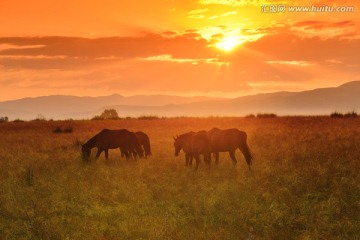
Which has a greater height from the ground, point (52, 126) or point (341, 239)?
point (52, 126)

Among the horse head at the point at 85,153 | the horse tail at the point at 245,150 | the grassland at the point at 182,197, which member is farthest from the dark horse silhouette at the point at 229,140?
the horse head at the point at 85,153

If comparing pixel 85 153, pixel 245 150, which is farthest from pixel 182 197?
pixel 85 153

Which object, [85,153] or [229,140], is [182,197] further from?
[85,153]

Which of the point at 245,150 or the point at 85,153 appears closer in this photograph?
the point at 245,150

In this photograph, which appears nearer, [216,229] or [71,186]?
[216,229]

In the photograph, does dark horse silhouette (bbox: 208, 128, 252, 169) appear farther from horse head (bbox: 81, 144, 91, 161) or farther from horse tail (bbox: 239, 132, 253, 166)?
horse head (bbox: 81, 144, 91, 161)

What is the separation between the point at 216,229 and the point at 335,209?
11.0 ft

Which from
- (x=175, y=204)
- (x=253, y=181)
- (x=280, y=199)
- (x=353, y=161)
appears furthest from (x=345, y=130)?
(x=175, y=204)

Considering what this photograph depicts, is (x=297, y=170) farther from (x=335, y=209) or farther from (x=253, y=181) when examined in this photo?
(x=335, y=209)

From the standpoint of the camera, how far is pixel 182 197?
38.2 ft

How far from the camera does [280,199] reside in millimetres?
11242

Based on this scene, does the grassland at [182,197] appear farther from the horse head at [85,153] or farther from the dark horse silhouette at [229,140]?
the dark horse silhouette at [229,140]

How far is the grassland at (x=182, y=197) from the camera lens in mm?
9016

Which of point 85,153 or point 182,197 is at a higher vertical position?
point 85,153
